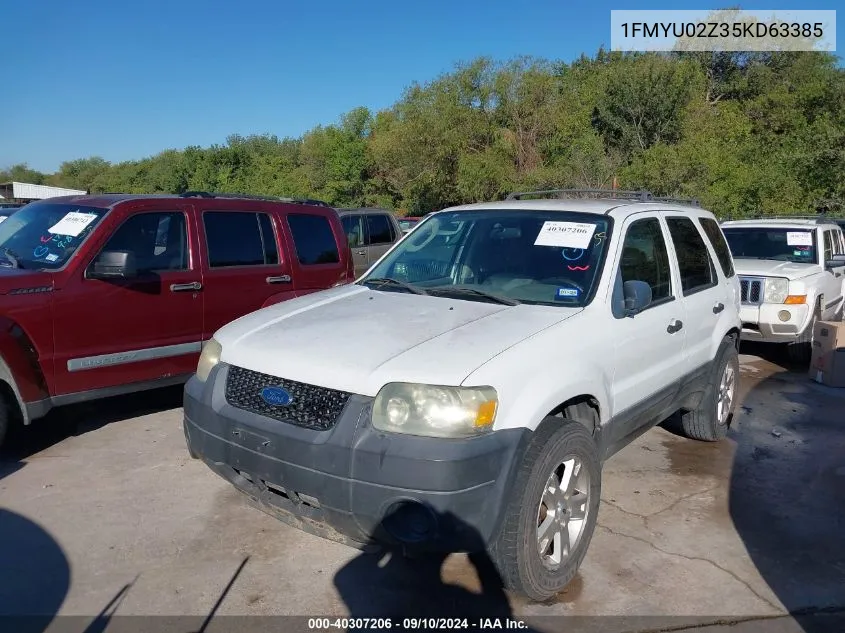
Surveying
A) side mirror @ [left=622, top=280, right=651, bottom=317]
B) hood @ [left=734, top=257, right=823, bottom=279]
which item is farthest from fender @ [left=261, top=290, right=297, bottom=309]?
hood @ [left=734, top=257, right=823, bottom=279]

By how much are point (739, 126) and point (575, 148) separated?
8462mm

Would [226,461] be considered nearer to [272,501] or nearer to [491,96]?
[272,501]

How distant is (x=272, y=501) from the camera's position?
328 centimetres

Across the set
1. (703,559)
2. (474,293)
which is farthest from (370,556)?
(703,559)

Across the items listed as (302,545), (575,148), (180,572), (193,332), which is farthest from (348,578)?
(575,148)

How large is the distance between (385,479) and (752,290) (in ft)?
22.6

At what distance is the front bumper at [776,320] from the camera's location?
8.12 m

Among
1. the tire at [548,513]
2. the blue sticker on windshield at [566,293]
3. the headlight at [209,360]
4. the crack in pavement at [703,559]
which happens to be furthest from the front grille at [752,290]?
the headlight at [209,360]

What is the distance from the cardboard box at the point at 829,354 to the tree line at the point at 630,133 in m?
14.3

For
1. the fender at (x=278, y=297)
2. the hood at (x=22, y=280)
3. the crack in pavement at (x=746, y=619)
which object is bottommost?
the crack in pavement at (x=746, y=619)

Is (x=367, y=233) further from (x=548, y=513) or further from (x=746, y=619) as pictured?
(x=746, y=619)

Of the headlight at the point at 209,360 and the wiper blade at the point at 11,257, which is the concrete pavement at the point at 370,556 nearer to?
the headlight at the point at 209,360

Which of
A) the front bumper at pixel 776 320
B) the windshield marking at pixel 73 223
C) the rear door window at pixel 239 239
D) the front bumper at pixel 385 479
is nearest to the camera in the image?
the front bumper at pixel 385 479

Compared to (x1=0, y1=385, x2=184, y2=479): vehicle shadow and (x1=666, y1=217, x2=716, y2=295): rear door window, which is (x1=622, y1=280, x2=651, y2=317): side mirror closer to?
(x1=666, y1=217, x2=716, y2=295): rear door window
